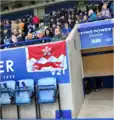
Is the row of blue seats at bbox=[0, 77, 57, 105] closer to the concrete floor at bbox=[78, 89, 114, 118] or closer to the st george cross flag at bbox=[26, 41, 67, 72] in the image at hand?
the st george cross flag at bbox=[26, 41, 67, 72]

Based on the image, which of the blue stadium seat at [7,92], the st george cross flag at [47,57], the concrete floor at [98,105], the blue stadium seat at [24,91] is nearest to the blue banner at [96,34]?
the concrete floor at [98,105]

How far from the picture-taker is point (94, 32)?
9789 millimetres

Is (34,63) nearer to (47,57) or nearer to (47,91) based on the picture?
(47,57)

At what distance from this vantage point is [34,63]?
8.27 meters

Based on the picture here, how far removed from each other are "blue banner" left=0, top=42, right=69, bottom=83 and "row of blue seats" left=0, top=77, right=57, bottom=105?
0.18 metres

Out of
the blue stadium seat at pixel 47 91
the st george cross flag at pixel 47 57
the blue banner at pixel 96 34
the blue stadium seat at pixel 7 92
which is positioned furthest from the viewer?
the blue banner at pixel 96 34

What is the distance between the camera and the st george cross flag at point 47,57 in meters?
7.99

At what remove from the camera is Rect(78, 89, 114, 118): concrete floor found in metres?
8.06

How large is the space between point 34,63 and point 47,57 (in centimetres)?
40

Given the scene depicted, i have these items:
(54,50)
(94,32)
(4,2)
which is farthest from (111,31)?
(4,2)

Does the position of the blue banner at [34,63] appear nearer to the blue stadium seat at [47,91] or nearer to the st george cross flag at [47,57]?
the st george cross flag at [47,57]

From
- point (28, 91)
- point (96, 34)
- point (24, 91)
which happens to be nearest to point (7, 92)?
point (24, 91)

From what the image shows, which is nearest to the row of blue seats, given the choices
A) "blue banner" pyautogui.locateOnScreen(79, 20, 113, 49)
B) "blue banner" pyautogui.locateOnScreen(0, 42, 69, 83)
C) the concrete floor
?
"blue banner" pyautogui.locateOnScreen(0, 42, 69, 83)

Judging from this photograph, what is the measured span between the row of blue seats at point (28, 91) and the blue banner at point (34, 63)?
0.18 metres
